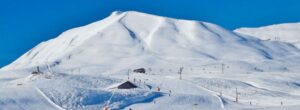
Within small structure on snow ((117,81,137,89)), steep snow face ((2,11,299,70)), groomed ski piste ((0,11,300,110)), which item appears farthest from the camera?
steep snow face ((2,11,299,70))

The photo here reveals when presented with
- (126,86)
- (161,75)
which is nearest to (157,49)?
(161,75)

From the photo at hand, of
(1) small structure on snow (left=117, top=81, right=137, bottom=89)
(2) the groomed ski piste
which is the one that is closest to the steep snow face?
(2) the groomed ski piste

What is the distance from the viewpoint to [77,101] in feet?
202

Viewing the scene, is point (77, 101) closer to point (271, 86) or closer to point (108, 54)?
point (271, 86)

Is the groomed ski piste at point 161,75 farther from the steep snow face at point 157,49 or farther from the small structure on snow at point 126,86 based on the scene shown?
the small structure on snow at point 126,86

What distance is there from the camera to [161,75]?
112 m

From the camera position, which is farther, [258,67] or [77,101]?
[258,67]

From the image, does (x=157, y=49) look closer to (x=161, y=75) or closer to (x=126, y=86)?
(x=161, y=75)

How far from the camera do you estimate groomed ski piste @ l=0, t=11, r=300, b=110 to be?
63.2 m

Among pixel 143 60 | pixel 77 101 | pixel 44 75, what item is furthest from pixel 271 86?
pixel 143 60

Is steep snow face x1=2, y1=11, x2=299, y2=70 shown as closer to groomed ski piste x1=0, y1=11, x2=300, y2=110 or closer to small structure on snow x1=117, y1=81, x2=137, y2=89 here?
groomed ski piste x1=0, y1=11, x2=300, y2=110

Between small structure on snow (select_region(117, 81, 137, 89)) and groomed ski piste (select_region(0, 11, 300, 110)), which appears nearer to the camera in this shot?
groomed ski piste (select_region(0, 11, 300, 110))

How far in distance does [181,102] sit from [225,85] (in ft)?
94.3

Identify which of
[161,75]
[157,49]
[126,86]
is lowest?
[126,86]
